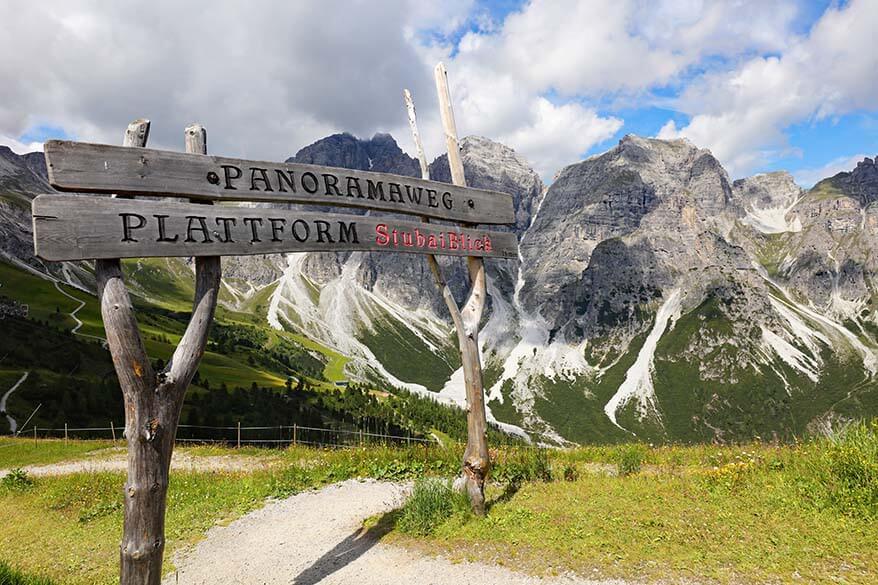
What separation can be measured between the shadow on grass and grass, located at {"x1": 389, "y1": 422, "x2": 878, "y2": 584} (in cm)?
63

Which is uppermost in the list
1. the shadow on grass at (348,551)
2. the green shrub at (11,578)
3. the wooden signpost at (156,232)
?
the wooden signpost at (156,232)

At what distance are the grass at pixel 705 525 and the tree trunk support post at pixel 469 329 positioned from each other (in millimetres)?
1033

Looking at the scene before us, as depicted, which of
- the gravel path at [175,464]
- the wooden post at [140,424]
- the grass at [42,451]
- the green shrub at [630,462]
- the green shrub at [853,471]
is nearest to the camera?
the wooden post at [140,424]

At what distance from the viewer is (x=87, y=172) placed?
22.4 feet

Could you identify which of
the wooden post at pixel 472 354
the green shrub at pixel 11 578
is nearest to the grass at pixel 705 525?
the wooden post at pixel 472 354

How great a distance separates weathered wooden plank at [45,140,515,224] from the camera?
269 inches

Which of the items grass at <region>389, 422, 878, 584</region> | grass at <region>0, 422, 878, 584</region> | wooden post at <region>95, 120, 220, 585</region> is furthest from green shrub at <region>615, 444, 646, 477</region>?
wooden post at <region>95, 120, 220, 585</region>

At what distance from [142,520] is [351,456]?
11551 millimetres

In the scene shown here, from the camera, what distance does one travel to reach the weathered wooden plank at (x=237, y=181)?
6.82 meters

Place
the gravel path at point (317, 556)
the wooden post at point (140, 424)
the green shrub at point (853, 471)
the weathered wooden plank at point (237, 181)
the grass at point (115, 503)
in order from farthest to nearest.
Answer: the grass at point (115, 503), the green shrub at point (853, 471), the gravel path at point (317, 556), the weathered wooden plank at point (237, 181), the wooden post at point (140, 424)

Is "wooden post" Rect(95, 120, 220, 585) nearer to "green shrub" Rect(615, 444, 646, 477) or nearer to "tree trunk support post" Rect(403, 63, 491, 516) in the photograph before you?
"tree trunk support post" Rect(403, 63, 491, 516)

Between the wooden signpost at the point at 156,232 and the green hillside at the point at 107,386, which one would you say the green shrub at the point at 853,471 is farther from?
the green hillside at the point at 107,386

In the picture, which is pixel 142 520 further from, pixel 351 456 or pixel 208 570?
pixel 351 456

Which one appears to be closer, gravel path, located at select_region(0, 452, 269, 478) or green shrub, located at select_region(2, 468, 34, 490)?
green shrub, located at select_region(2, 468, 34, 490)
